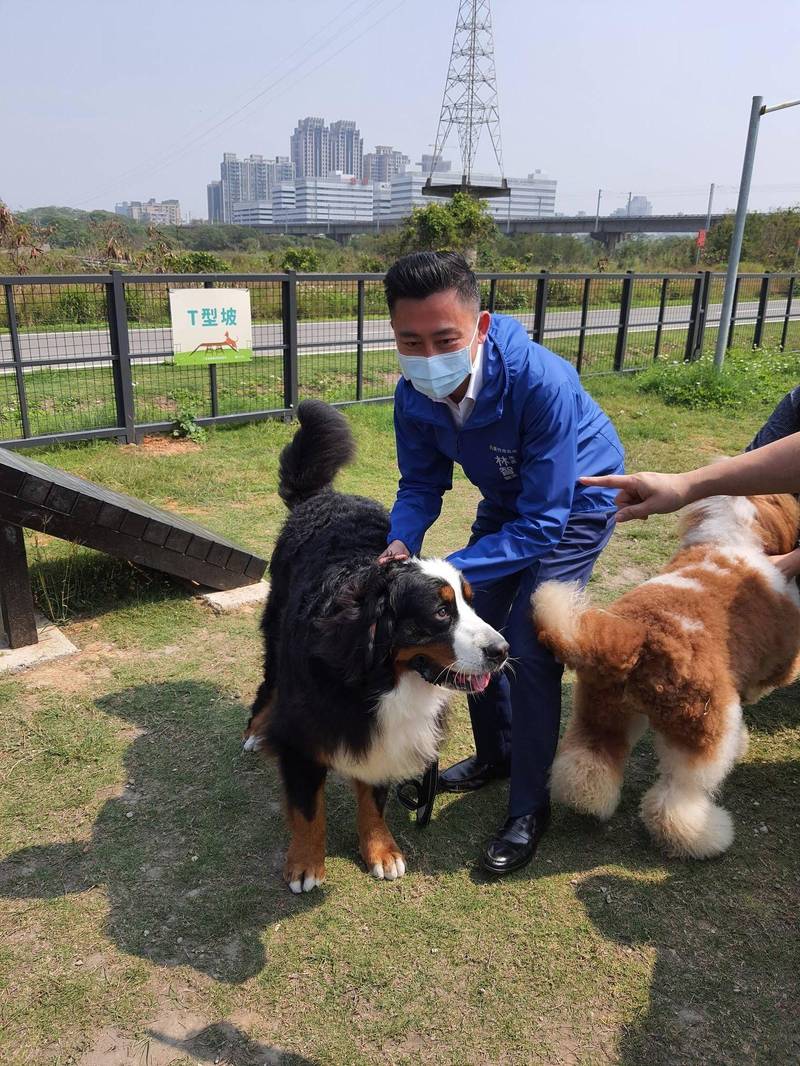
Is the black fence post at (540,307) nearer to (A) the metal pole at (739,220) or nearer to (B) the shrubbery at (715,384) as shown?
(B) the shrubbery at (715,384)

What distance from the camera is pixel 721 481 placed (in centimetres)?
220

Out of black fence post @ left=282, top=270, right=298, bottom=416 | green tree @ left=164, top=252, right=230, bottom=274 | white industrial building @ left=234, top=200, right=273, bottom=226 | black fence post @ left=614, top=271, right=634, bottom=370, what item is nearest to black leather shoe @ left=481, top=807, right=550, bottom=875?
black fence post @ left=282, top=270, right=298, bottom=416

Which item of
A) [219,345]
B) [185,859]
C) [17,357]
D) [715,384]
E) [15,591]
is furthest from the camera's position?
[715,384]

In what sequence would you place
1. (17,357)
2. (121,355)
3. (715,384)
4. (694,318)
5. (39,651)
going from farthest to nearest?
(694,318) < (715,384) < (121,355) < (17,357) < (39,651)

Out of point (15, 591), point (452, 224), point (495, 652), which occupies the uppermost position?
point (452, 224)

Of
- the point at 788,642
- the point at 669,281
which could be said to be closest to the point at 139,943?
the point at 788,642

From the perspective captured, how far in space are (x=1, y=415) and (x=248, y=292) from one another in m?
3.33

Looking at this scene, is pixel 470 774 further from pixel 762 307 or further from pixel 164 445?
pixel 762 307

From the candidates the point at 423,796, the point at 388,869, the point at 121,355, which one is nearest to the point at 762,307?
the point at 121,355

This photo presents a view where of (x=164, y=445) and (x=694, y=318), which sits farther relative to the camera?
(x=694, y=318)

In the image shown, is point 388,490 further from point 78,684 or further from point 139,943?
point 139,943

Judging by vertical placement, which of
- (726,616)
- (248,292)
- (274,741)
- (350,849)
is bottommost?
(350,849)

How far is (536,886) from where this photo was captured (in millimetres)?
2652

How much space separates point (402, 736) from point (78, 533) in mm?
2337
